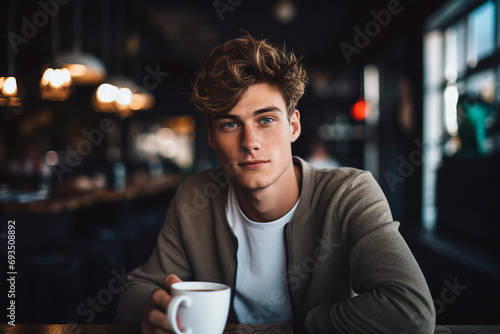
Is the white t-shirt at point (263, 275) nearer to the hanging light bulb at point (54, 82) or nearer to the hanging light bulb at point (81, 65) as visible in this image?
the hanging light bulb at point (54, 82)

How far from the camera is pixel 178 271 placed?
1.62 metres

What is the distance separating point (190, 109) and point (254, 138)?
11036 mm

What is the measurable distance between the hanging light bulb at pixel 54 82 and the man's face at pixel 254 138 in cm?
322

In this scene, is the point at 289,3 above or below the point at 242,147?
above

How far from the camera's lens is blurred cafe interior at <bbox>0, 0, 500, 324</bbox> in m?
3.25

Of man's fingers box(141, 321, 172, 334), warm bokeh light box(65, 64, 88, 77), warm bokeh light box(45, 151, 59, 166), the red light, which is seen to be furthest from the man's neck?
warm bokeh light box(45, 151, 59, 166)

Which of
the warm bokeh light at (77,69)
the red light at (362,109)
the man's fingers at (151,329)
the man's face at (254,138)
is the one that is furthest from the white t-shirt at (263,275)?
the red light at (362,109)

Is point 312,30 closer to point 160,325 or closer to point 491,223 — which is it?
point 491,223

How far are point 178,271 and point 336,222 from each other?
622mm

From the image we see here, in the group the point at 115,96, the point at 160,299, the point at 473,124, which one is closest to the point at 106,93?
the point at 115,96

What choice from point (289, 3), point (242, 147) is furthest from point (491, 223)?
point (289, 3)

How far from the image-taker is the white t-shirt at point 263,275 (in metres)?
1.51

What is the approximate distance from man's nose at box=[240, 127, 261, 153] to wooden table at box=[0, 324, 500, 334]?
1.80ft

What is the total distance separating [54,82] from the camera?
411 centimetres
